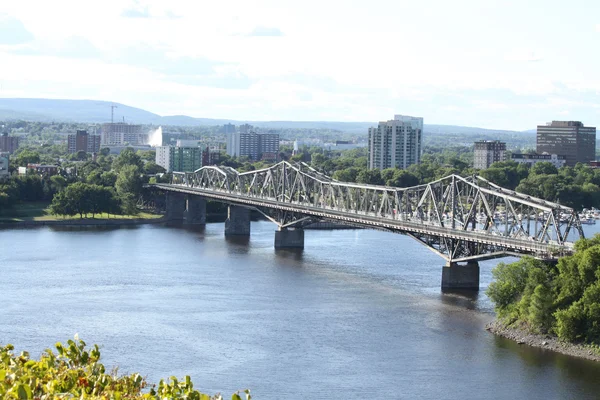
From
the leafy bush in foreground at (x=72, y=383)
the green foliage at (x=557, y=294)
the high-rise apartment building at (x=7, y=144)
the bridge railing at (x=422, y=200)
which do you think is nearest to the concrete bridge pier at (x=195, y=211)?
the bridge railing at (x=422, y=200)

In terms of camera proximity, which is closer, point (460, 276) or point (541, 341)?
point (541, 341)

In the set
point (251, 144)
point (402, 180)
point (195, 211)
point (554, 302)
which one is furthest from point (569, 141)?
point (554, 302)

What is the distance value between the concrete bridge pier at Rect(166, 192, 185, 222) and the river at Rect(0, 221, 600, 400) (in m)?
21.6

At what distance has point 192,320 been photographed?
41031 millimetres

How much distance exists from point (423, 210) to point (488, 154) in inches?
3407

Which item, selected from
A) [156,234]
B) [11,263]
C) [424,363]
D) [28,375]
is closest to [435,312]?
[424,363]

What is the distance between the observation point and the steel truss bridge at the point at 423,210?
154 ft

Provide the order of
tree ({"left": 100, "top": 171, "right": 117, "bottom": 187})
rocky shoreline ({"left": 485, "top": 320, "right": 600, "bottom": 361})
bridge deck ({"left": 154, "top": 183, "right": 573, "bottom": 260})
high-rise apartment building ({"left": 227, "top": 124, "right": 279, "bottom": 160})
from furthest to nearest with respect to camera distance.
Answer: high-rise apartment building ({"left": 227, "top": 124, "right": 279, "bottom": 160}) < tree ({"left": 100, "top": 171, "right": 117, "bottom": 187}) < bridge deck ({"left": 154, "top": 183, "right": 573, "bottom": 260}) < rocky shoreline ({"left": 485, "top": 320, "right": 600, "bottom": 361})

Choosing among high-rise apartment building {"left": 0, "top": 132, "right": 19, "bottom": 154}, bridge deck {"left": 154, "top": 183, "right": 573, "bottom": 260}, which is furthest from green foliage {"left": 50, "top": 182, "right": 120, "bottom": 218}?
high-rise apartment building {"left": 0, "top": 132, "right": 19, "bottom": 154}

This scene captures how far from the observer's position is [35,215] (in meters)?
80.1

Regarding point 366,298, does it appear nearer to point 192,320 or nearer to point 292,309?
point 292,309

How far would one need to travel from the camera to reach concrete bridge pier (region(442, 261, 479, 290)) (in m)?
48.9

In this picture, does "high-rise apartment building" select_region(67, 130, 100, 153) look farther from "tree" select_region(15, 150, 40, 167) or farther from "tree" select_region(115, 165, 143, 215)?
"tree" select_region(115, 165, 143, 215)

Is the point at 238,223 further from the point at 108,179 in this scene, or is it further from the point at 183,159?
the point at 183,159
